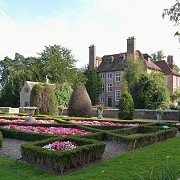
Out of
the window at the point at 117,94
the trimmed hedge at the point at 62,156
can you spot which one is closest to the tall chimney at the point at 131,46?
the window at the point at 117,94

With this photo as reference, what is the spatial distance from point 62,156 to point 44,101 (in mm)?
21105

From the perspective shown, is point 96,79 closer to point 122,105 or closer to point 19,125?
point 122,105

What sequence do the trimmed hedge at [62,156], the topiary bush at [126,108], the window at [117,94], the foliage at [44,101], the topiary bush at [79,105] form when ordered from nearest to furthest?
the trimmed hedge at [62,156] < the topiary bush at [126,108] < the topiary bush at [79,105] < the foliage at [44,101] < the window at [117,94]

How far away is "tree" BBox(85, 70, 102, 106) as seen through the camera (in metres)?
47.6

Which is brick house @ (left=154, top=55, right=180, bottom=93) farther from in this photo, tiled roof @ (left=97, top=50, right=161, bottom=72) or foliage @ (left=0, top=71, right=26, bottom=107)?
foliage @ (left=0, top=71, right=26, bottom=107)

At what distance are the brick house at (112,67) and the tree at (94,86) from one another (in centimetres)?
120

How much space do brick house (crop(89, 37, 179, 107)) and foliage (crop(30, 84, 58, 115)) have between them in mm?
20929

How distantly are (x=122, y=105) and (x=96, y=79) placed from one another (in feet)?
82.5

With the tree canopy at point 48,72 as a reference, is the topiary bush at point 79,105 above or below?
below

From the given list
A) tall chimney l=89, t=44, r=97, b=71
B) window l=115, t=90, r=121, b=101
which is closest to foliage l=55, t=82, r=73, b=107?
window l=115, t=90, r=121, b=101

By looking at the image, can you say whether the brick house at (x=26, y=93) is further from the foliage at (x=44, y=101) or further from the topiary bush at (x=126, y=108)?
the topiary bush at (x=126, y=108)

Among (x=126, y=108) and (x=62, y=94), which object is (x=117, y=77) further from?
(x=126, y=108)

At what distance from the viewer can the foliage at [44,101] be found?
87.8 feet

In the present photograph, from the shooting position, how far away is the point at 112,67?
4772 cm
